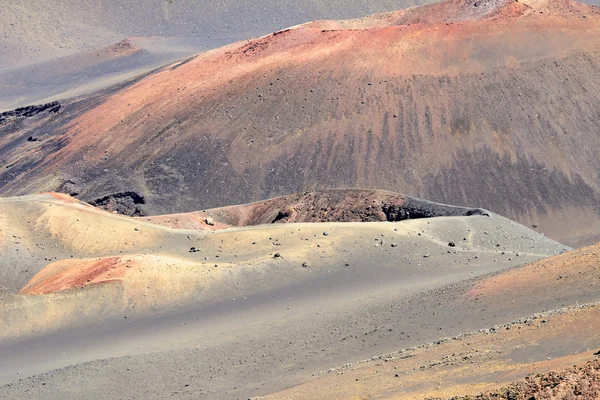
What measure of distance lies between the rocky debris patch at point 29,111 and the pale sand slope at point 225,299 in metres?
34.7

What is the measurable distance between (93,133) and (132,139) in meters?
4.45

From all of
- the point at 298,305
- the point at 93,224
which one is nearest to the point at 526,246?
the point at 298,305

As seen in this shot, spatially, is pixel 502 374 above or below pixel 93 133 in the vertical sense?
above

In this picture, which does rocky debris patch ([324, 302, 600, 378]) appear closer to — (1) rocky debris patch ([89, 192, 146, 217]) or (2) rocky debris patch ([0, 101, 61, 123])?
(1) rocky debris patch ([89, 192, 146, 217])

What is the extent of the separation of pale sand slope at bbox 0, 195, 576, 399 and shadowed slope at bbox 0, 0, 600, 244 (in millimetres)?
10259

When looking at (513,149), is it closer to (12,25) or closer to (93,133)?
(93,133)

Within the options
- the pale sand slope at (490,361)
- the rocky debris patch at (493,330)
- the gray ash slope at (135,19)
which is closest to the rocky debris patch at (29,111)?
the gray ash slope at (135,19)

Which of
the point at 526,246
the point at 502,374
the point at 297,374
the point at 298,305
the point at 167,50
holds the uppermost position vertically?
the point at 502,374

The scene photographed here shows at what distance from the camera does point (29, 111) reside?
8181 centimetres

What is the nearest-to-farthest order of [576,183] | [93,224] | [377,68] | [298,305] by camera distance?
[298,305] → [93,224] → [576,183] → [377,68]

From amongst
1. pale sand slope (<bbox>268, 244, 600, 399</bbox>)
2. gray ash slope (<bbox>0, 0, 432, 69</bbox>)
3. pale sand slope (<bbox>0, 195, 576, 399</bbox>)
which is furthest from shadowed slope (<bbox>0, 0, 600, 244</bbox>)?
gray ash slope (<bbox>0, 0, 432, 69</bbox>)

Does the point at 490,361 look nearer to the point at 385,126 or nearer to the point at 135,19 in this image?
the point at 385,126

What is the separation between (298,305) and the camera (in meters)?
33.9

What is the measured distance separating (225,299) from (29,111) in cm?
5120
